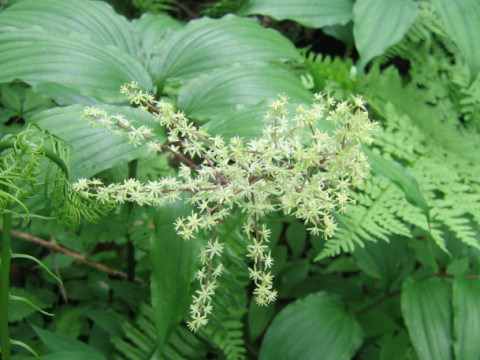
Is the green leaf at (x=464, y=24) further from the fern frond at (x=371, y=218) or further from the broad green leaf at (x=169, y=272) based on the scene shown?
the broad green leaf at (x=169, y=272)

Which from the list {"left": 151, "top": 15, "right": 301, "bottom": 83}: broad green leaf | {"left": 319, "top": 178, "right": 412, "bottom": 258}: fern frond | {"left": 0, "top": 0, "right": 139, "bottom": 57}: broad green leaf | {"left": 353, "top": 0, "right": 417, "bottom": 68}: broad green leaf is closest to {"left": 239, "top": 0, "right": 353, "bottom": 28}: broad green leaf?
{"left": 353, "top": 0, "right": 417, "bottom": 68}: broad green leaf

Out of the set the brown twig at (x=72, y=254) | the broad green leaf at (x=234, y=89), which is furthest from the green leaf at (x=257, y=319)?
the broad green leaf at (x=234, y=89)

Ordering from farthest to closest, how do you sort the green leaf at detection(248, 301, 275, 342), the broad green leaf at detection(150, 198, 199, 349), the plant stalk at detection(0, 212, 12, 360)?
the green leaf at detection(248, 301, 275, 342) < the broad green leaf at detection(150, 198, 199, 349) < the plant stalk at detection(0, 212, 12, 360)

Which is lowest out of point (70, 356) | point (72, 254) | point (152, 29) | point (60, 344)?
point (72, 254)

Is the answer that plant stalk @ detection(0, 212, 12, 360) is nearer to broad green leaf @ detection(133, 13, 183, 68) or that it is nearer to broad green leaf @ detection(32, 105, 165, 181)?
broad green leaf @ detection(32, 105, 165, 181)

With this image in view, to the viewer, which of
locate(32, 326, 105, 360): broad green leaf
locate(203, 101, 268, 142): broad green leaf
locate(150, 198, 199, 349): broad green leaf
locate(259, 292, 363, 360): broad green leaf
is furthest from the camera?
locate(259, 292, 363, 360): broad green leaf

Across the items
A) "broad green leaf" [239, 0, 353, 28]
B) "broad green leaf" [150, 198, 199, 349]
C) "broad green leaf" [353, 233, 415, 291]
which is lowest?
"broad green leaf" [353, 233, 415, 291]

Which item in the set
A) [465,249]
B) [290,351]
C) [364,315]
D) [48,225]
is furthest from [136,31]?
[465,249]

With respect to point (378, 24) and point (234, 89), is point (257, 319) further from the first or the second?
point (378, 24)

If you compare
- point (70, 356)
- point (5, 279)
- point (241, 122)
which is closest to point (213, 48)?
point (241, 122)
